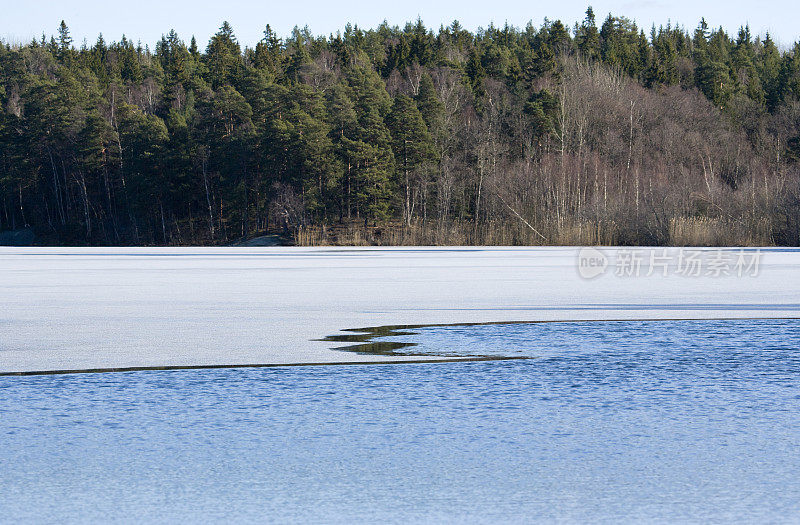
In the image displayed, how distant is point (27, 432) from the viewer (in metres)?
5.68

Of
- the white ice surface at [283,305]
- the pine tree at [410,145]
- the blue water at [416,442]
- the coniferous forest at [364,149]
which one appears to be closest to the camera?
the blue water at [416,442]

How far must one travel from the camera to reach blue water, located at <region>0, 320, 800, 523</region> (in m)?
4.22

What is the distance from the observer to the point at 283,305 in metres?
13.3

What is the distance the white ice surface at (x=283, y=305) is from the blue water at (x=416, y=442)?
1315 mm

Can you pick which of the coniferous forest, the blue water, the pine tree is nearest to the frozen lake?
the blue water

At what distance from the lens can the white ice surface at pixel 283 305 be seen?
9055 millimetres

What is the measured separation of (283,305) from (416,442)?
810cm

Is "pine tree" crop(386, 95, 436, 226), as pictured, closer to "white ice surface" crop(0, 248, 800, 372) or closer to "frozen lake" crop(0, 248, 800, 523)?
"white ice surface" crop(0, 248, 800, 372)

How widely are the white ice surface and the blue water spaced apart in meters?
1.31

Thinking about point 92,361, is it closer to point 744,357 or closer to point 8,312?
point 8,312

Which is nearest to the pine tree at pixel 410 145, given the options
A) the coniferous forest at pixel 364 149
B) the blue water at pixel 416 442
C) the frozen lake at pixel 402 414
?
the coniferous forest at pixel 364 149

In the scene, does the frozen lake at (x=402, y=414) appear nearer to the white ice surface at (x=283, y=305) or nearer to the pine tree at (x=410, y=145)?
the white ice surface at (x=283, y=305)

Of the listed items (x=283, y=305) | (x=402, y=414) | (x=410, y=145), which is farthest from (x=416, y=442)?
(x=410, y=145)

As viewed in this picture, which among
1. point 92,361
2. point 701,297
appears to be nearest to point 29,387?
point 92,361
